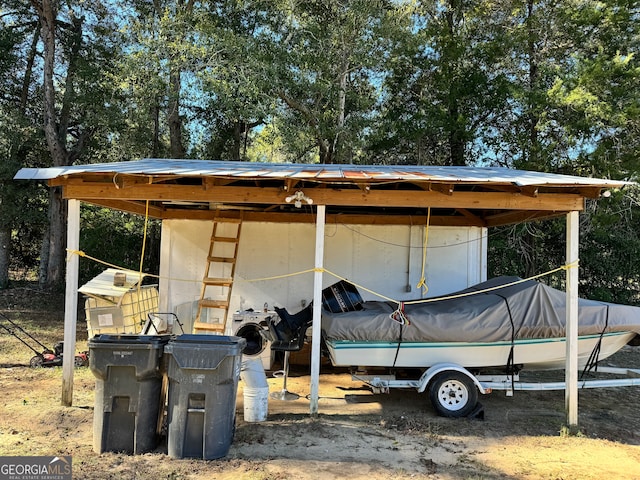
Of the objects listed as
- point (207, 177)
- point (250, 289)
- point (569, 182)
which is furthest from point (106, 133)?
point (569, 182)

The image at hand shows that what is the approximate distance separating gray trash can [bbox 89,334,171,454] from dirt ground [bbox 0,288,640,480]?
139mm

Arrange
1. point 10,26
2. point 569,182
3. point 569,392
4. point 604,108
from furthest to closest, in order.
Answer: point 10,26 < point 604,108 < point 569,392 < point 569,182

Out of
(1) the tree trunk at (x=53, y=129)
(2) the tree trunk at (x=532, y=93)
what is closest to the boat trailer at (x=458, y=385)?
(2) the tree trunk at (x=532, y=93)

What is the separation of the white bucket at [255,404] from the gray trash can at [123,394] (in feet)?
3.77

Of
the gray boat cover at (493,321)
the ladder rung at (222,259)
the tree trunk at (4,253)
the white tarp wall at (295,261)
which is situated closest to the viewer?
the gray boat cover at (493,321)

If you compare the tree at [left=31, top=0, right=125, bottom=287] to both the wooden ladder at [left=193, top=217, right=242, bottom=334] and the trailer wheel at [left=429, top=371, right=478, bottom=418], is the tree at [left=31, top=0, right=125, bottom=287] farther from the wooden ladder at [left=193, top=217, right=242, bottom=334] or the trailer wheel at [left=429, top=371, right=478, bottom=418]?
the trailer wheel at [left=429, top=371, right=478, bottom=418]

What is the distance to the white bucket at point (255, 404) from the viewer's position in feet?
16.8

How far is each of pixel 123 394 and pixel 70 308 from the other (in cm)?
191

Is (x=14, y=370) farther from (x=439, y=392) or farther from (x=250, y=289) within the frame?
(x=439, y=392)

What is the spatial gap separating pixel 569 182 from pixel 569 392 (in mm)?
2428

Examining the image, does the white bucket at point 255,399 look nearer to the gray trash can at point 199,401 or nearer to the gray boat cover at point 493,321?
the gray trash can at point 199,401

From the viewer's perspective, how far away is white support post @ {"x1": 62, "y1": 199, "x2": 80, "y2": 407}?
5457 mm

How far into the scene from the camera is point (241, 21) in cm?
1424

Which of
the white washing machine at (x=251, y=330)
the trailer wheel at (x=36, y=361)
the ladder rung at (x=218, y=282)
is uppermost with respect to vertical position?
the ladder rung at (x=218, y=282)
